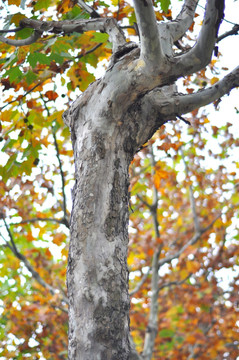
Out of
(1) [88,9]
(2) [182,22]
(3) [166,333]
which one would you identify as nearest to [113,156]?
(2) [182,22]

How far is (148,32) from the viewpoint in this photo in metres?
1.95

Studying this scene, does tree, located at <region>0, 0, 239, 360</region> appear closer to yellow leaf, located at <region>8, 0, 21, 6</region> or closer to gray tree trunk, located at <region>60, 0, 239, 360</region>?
gray tree trunk, located at <region>60, 0, 239, 360</region>

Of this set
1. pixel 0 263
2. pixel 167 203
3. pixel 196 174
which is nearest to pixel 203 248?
pixel 167 203

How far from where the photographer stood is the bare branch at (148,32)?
6.09 ft

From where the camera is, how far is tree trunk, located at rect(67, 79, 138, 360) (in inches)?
68.2

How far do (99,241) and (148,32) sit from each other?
1039mm

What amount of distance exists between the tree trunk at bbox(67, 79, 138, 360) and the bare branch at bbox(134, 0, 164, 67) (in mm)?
347

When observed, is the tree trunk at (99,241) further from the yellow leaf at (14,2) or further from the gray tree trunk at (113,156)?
the yellow leaf at (14,2)

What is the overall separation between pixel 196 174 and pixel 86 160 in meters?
5.53

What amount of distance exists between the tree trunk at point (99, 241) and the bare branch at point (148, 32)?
35 cm

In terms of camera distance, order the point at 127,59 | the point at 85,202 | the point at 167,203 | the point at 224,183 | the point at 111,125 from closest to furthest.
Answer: the point at 85,202 → the point at 111,125 → the point at 127,59 → the point at 224,183 → the point at 167,203

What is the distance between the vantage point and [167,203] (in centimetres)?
1141

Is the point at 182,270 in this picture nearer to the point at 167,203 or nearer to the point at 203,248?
the point at 203,248

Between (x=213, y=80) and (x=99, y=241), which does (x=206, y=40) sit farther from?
(x=213, y=80)
